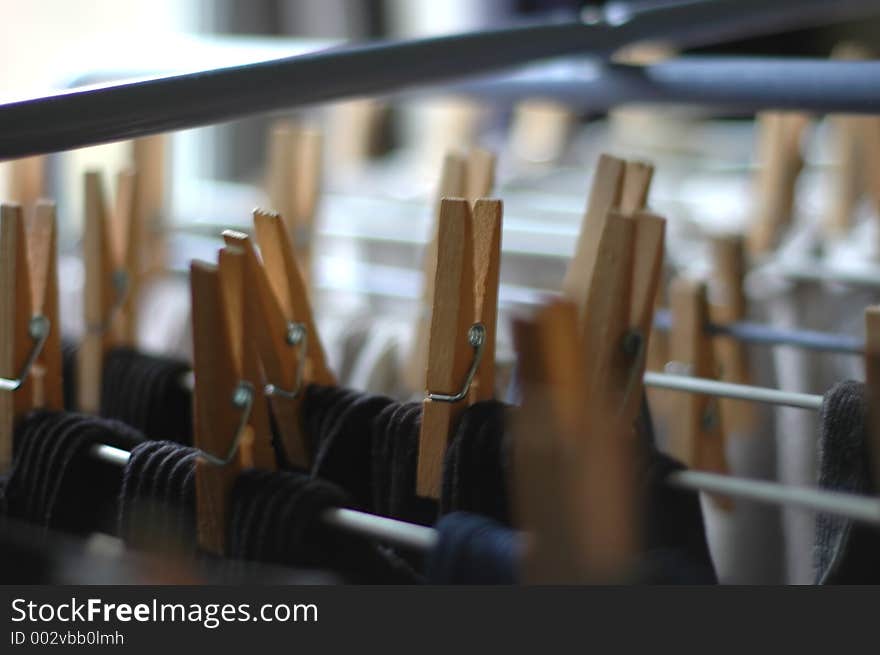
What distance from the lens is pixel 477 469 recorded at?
0.59 m

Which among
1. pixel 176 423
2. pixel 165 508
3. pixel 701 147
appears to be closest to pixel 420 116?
pixel 701 147

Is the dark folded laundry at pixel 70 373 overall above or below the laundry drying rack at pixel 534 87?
below

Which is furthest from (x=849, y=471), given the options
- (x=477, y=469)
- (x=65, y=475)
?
(x=65, y=475)

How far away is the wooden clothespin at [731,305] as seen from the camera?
0.97 metres

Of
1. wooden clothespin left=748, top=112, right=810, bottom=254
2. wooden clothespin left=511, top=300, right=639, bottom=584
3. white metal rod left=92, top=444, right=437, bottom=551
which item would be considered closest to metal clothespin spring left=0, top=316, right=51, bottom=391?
white metal rod left=92, top=444, right=437, bottom=551

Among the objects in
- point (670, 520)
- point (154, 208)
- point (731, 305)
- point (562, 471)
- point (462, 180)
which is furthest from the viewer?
point (154, 208)

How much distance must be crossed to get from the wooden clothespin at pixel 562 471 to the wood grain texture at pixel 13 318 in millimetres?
323

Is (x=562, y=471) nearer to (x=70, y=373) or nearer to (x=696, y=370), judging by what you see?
(x=696, y=370)

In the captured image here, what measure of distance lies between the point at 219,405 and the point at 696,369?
391 mm

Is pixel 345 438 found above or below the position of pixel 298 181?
below

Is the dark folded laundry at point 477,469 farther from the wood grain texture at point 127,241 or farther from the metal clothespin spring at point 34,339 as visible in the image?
the wood grain texture at point 127,241

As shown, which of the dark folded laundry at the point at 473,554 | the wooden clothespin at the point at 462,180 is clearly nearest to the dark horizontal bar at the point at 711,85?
the wooden clothespin at the point at 462,180

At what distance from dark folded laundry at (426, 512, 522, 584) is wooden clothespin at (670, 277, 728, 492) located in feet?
1.05

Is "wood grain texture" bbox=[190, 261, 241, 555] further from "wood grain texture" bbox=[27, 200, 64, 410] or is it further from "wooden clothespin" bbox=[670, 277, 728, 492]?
"wooden clothespin" bbox=[670, 277, 728, 492]
